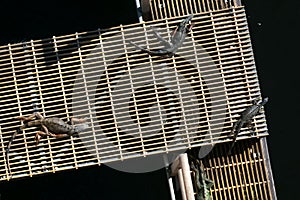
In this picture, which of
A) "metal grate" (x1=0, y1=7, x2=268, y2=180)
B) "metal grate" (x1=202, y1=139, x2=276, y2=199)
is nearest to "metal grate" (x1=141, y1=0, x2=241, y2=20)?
"metal grate" (x1=0, y1=7, x2=268, y2=180)

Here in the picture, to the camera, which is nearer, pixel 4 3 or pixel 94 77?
pixel 94 77

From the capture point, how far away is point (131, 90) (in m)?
8.84

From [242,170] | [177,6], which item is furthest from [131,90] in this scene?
[242,170]

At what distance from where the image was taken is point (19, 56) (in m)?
8.98

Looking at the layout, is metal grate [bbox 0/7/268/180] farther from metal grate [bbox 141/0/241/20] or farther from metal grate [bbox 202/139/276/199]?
metal grate [bbox 202/139/276/199]

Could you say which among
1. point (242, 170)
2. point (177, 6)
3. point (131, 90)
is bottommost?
point (242, 170)

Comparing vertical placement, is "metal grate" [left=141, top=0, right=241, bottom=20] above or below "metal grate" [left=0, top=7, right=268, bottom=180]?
above

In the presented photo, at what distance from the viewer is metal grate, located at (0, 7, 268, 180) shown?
8.80 m

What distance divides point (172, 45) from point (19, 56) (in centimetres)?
206

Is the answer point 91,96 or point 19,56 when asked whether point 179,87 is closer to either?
point 91,96

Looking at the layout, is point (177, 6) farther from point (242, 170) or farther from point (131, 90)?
point (242, 170)

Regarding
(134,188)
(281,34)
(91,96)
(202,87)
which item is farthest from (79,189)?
(281,34)

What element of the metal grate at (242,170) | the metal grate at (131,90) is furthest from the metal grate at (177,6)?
the metal grate at (242,170)

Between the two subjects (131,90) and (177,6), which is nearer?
(131,90)
